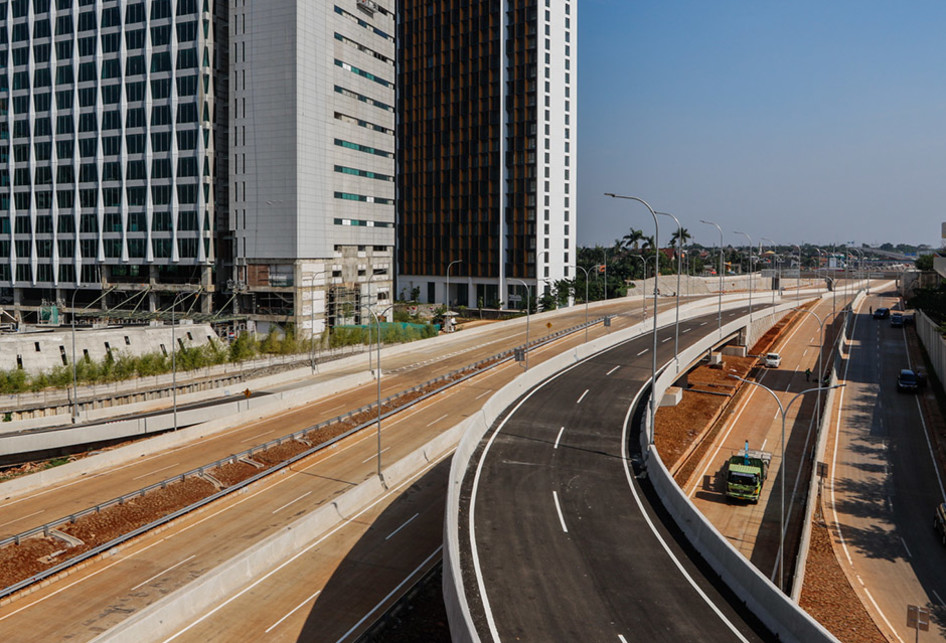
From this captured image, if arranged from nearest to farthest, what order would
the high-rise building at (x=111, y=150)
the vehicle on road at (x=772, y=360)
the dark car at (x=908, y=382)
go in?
1. the dark car at (x=908, y=382)
2. the vehicle on road at (x=772, y=360)
3. the high-rise building at (x=111, y=150)

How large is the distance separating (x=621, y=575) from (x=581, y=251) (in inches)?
6942

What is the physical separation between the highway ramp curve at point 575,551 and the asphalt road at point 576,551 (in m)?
0.05

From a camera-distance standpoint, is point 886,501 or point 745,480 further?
point 886,501

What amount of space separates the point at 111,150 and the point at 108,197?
646cm

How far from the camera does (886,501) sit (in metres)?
44.4

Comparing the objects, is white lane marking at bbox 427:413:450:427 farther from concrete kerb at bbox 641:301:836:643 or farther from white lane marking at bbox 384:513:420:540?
concrete kerb at bbox 641:301:836:643

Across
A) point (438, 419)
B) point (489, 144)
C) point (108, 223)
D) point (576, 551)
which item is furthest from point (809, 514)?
point (489, 144)

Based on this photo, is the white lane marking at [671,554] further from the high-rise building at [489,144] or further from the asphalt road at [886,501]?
the high-rise building at [489,144]

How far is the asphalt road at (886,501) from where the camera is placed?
33.4 metres

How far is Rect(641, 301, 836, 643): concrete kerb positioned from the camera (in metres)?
18.2

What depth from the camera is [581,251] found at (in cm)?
19475

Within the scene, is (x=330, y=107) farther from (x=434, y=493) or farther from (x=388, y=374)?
(x=434, y=493)

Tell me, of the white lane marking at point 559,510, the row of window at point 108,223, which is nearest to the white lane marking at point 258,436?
the white lane marking at point 559,510

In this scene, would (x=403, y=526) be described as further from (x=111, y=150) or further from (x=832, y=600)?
(x=111, y=150)
